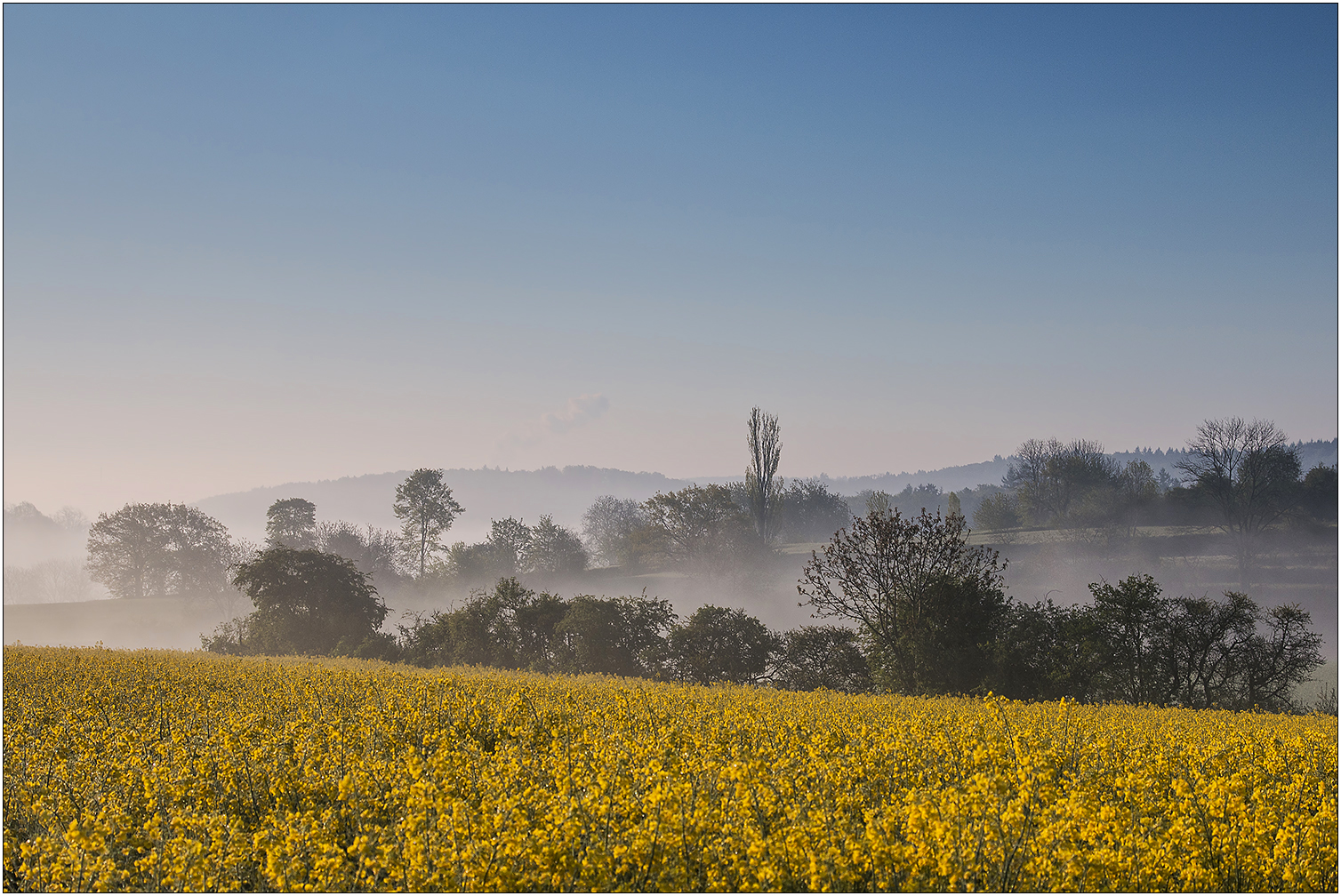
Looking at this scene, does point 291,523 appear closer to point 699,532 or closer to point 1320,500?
point 699,532

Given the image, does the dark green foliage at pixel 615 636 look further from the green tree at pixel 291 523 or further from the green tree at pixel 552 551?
the green tree at pixel 291 523

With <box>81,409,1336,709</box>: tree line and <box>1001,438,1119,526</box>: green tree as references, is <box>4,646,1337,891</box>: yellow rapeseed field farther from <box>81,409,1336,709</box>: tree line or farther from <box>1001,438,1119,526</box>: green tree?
<box>1001,438,1119,526</box>: green tree

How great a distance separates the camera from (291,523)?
189 feet

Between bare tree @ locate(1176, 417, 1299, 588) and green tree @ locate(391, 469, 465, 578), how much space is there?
50.4m

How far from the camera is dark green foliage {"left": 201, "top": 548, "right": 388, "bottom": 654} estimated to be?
26.3m

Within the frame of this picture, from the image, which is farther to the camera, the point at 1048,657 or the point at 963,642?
the point at 963,642

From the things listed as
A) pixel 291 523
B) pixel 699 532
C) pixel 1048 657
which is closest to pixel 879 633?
pixel 1048 657

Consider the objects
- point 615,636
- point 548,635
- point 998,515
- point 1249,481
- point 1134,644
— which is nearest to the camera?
point 1134,644

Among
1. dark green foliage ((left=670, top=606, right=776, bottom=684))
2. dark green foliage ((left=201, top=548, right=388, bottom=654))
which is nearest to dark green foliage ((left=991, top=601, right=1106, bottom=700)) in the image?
dark green foliage ((left=670, top=606, right=776, bottom=684))

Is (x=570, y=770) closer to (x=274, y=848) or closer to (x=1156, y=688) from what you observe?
(x=274, y=848)

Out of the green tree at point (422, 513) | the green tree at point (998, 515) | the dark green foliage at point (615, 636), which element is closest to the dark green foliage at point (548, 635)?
the dark green foliage at point (615, 636)

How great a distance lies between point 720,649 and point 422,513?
41.5 metres

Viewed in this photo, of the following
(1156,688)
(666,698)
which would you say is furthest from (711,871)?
(1156,688)

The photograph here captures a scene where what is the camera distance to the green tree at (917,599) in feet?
58.2
